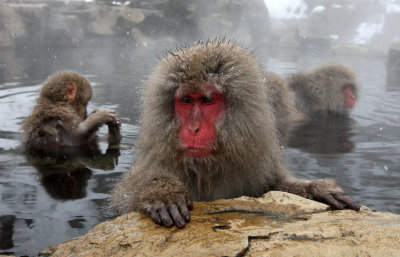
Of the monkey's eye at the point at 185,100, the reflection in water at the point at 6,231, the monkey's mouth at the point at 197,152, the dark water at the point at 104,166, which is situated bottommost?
the reflection in water at the point at 6,231

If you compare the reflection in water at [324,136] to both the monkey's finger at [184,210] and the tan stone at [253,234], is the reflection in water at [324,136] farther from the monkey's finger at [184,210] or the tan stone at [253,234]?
the monkey's finger at [184,210]

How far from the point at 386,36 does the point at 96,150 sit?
2358 cm

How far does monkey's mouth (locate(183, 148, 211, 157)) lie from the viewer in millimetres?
2385

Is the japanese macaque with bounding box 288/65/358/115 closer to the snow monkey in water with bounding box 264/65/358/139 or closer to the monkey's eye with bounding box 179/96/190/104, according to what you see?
the snow monkey in water with bounding box 264/65/358/139

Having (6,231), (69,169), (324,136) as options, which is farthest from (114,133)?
(324,136)

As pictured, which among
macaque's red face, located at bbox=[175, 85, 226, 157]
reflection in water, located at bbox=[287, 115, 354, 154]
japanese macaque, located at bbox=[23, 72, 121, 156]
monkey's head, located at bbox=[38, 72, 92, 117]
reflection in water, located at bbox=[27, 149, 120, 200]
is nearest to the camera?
A: macaque's red face, located at bbox=[175, 85, 226, 157]

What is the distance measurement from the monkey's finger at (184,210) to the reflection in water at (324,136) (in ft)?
9.95

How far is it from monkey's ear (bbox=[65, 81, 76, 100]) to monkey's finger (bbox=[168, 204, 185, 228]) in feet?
10.1

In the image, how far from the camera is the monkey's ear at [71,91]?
4.86m

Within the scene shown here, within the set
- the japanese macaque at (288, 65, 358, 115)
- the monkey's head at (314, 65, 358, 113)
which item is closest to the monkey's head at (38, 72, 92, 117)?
the japanese macaque at (288, 65, 358, 115)

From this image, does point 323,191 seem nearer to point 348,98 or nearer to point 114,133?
point 114,133

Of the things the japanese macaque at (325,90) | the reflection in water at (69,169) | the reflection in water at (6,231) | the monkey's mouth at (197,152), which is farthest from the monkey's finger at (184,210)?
the japanese macaque at (325,90)

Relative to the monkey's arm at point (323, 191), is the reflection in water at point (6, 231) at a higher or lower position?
lower

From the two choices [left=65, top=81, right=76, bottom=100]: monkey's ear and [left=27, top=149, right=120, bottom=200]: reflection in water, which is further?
[left=65, top=81, right=76, bottom=100]: monkey's ear
